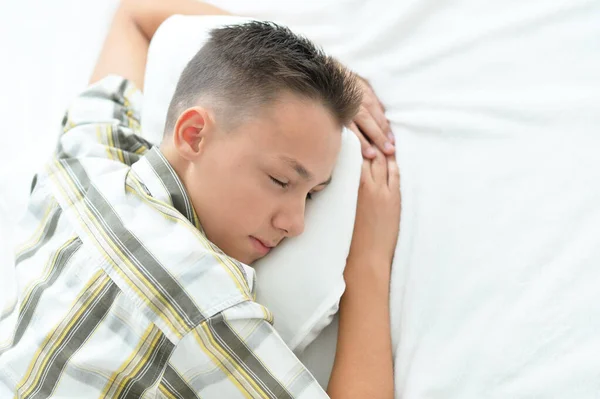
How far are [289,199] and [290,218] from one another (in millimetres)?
32

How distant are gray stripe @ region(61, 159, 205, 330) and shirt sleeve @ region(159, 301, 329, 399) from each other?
3cm

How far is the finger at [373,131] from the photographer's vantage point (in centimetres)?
120

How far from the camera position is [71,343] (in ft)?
3.10

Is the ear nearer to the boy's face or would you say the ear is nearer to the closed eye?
the boy's face

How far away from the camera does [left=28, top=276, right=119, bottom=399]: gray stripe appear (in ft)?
3.10

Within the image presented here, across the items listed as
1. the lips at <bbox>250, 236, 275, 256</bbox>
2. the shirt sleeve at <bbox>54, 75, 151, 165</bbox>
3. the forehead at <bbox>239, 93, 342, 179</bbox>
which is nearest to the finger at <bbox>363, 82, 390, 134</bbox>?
the forehead at <bbox>239, 93, 342, 179</bbox>

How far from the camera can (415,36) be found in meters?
1.24

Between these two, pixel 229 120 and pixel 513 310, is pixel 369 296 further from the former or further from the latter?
pixel 229 120

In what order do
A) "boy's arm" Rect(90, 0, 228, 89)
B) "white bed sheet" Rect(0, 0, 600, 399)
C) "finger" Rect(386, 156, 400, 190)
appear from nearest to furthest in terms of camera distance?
"white bed sheet" Rect(0, 0, 600, 399)
"finger" Rect(386, 156, 400, 190)
"boy's arm" Rect(90, 0, 228, 89)

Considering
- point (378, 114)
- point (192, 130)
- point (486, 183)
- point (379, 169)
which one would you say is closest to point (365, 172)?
point (379, 169)

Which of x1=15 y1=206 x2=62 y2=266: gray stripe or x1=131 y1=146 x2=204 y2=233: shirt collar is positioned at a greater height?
x1=131 y1=146 x2=204 y2=233: shirt collar

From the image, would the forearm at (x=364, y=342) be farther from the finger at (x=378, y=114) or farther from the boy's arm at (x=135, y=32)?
the boy's arm at (x=135, y=32)

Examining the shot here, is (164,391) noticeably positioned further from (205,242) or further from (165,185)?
(165,185)

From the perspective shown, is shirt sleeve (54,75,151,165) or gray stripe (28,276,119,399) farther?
shirt sleeve (54,75,151,165)
